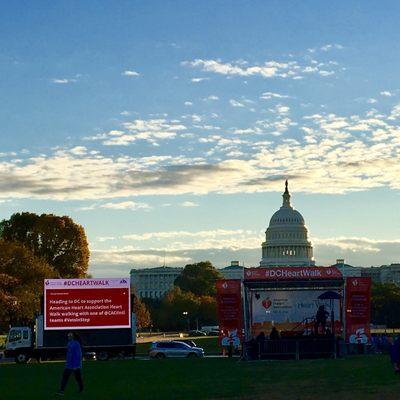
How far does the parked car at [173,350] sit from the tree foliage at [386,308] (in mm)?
92948

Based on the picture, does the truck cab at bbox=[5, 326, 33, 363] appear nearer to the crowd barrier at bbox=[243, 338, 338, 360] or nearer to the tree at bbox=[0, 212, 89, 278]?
the crowd barrier at bbox=[243, 338, 338, 360]

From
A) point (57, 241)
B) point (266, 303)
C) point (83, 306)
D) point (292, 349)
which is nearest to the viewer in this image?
point (292, 349)

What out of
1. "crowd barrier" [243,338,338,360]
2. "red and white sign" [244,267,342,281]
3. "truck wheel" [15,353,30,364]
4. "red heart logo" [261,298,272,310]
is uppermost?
"red and white sign" [244,267,342,281]

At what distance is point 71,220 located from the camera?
87000 millimetres

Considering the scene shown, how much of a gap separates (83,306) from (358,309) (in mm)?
16513

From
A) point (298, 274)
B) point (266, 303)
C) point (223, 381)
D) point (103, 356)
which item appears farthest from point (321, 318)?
point (223, 381)

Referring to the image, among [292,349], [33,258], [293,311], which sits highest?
[33,258]

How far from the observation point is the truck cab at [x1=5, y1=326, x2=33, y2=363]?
5469 cm

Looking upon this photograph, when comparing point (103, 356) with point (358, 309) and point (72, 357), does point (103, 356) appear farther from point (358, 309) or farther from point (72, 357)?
point (72, 357)

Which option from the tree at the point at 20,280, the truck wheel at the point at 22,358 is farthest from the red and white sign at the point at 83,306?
the tree at the point at 20,280

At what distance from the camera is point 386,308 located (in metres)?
151

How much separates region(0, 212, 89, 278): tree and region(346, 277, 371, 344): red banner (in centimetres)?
3885

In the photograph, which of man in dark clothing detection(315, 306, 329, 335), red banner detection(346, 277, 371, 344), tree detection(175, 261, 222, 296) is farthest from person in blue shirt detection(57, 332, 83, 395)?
tree detection(175, 261, 222, 296)

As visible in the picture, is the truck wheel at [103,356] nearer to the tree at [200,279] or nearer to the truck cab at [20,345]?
the truck cab at [20,345]
